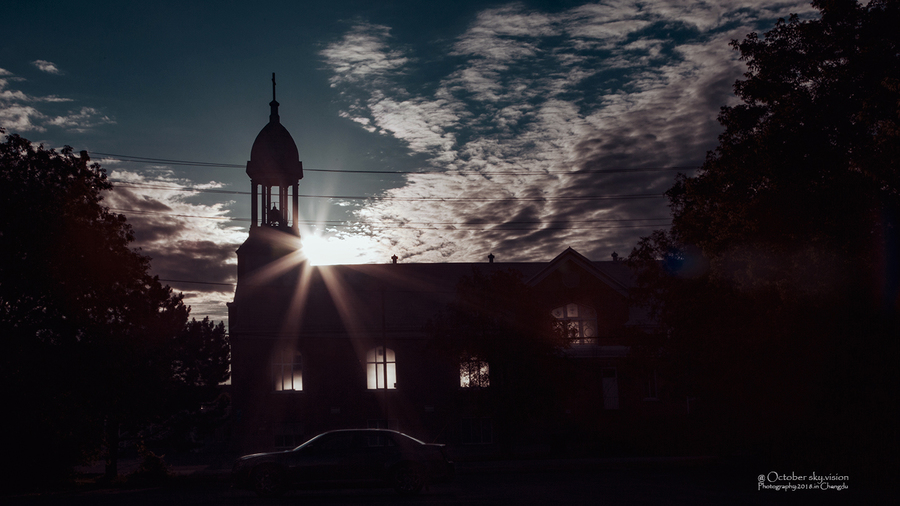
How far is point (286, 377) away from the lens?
39.9 m

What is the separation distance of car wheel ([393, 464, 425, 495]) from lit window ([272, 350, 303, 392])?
2479cm

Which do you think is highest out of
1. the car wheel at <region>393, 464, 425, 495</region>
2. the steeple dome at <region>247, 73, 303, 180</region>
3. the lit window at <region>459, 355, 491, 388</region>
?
the steeple dome at <region>247, 73, 303, 180</region>

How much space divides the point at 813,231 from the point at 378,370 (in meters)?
28.2

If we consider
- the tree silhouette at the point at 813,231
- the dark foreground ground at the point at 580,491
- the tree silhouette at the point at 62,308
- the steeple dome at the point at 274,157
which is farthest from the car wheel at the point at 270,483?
the steeple dome at the point at 274,157

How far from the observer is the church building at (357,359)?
3891 centimetres

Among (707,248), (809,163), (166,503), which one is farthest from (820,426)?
(166,503)

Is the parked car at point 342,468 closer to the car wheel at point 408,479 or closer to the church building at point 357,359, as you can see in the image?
the car wheel at point 408,479

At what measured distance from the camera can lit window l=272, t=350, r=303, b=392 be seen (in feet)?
131

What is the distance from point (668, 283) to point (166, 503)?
18422mm

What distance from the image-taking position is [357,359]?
132ft

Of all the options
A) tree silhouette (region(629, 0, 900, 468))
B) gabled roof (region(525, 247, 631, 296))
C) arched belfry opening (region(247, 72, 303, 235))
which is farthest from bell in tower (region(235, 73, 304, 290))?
tree silhouette (region(629, 0, 900, 468))

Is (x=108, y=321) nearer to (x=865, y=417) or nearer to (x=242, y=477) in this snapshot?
(x=242, y=477)

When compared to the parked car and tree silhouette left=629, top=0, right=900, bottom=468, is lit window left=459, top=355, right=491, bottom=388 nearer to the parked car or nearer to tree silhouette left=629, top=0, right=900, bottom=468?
tree silhouette left=629, top=0, right=900, bottom=468

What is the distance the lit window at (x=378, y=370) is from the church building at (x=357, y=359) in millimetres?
60
